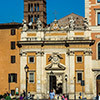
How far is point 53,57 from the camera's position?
64.4m

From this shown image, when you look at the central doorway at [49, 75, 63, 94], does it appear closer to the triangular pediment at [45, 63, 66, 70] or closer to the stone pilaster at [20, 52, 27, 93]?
the triangular pediment at [45, 63, 66, 70]

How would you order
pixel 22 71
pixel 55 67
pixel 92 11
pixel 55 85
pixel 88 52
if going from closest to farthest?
pixel 88 52 → pixel 55 67 → pixel 22 71 → pixel 92 11 → pixel 55 85

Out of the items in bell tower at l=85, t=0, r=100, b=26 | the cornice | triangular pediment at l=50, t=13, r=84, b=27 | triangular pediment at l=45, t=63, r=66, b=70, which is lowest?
triangular pediment at l=45, t=63, r=66, b=70

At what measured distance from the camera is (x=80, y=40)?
6412 centimetres

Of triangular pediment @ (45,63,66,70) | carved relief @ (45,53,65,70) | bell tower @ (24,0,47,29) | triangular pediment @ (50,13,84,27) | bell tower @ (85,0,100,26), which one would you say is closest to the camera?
triangular pediment @ (45,63,66,70)

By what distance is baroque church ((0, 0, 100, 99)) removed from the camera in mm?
63875

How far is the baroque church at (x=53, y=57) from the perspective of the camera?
63.9m

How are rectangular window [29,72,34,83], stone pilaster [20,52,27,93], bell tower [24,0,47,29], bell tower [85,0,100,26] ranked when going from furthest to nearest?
1. bell tower [24,0,47,29]
2. bell tower [85,0,100,26]
3. rectangular window [29,72,34,83]
4. stone pilaster [20,52,27,93]

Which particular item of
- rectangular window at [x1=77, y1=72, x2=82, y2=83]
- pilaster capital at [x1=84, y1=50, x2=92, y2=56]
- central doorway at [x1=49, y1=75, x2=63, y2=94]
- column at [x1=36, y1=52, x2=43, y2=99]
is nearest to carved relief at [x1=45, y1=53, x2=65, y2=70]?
column at [x1=36, y1=52, x2=43, y2=99]

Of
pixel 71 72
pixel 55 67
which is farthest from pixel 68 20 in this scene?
pixel 71 72

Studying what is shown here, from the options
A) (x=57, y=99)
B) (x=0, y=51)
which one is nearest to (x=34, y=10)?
(x=0, y=51)

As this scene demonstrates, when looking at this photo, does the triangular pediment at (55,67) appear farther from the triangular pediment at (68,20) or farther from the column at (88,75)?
the triangular pediment at (68,20)

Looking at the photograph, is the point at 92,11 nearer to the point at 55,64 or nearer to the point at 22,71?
the point at 55,64

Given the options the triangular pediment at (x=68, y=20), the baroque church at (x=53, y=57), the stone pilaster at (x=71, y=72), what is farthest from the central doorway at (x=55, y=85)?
the triangular pediment at (x=68, y=20)
